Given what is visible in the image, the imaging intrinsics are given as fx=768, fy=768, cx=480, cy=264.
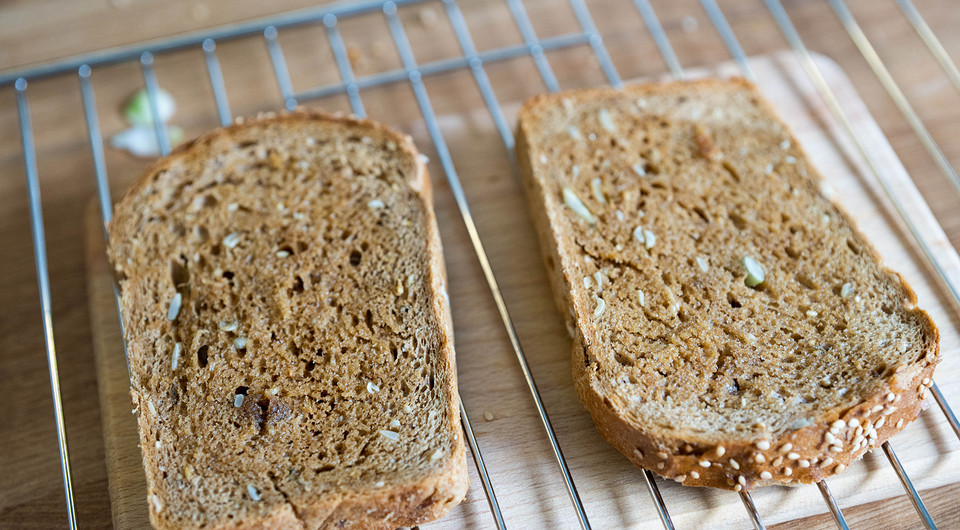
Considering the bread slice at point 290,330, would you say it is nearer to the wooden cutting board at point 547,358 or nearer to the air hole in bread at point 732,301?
the wooden cutting board at point 547,358

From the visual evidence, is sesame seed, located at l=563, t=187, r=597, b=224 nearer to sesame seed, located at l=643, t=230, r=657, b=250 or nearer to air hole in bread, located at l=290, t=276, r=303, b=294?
sesame seed, located at l=643, t=230, r=657, b=250

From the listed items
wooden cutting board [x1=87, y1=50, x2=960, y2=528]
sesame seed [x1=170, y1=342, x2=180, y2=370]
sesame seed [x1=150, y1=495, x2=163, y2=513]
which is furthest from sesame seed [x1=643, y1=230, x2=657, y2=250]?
sesame seed [x1=150, y1=495, x2=163, y2=513]

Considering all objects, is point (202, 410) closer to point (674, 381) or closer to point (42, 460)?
point (42, 460)

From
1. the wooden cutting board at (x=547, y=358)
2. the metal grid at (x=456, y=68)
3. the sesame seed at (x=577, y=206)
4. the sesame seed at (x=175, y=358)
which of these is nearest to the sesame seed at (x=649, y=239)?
the sesame seed at (x=577, y=206)

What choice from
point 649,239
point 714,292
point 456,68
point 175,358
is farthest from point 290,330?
point 456,68

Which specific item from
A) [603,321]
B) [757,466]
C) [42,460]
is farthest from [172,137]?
[757,466]

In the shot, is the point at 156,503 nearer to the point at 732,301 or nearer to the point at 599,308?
the point at 599,308
